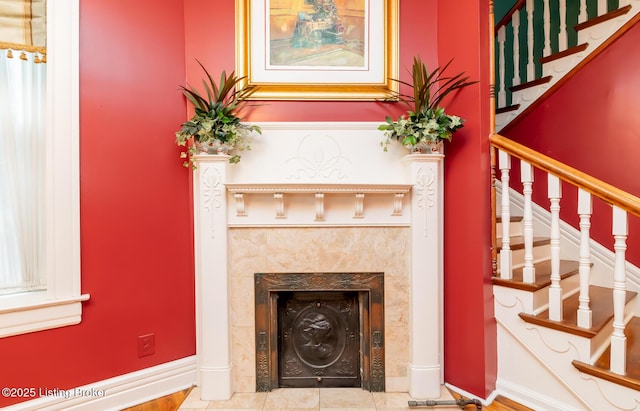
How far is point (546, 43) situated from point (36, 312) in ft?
14.2

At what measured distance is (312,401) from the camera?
6.36ft

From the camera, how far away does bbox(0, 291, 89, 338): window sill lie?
161 cm

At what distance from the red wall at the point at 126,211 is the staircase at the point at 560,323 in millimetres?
2077

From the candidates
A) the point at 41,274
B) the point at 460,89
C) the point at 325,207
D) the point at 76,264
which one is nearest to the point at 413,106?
the point at 460,89

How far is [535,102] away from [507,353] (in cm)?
216

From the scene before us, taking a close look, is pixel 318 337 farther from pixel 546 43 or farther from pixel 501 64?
pixel 546 43

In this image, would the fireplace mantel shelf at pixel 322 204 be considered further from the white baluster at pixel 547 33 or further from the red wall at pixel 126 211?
the white baluster at pixel 547 33

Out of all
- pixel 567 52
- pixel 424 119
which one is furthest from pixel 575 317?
pixel 567 52

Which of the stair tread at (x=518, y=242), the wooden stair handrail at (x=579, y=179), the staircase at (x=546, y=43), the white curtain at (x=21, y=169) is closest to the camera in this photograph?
the wooden stair handrail at (x=579, y=179)

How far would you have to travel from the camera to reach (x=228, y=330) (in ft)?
6.50

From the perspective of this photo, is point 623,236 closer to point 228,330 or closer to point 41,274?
point 228,330

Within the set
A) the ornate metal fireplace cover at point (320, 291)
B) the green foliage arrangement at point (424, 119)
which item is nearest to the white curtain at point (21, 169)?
the ornate metal fireplace cover at point (320, 291)

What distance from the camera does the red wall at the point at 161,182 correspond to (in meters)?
1.83

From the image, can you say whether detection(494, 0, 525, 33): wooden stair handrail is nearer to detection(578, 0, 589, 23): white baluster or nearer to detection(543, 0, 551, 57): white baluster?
detection(543, 0, 551, 57): white baluster
